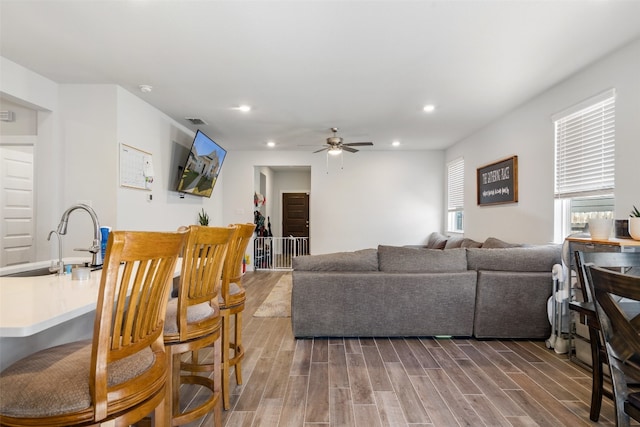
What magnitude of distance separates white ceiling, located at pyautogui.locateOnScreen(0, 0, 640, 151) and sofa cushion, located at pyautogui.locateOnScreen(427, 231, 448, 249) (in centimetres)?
263

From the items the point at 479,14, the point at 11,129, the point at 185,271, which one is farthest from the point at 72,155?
the point at 479,14

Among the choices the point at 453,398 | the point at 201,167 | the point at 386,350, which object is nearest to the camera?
the point at 453,398

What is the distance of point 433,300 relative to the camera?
3.12 metres

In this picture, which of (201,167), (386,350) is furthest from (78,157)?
(386,350)

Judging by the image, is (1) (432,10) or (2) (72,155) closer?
(1) (432,10)

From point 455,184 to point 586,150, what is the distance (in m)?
3.47

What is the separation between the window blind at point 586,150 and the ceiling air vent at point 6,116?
6.17 metres

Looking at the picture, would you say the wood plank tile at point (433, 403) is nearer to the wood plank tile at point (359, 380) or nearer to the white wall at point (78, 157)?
the wood plank tile at point (359, 380)

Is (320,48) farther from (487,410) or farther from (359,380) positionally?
(487,410)

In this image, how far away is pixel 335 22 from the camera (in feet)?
8.07

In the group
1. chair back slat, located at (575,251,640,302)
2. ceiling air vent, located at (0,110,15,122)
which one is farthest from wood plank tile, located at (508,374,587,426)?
ceiling air vent, located at (0,110,15,122)

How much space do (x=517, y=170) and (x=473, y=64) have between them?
192 cm

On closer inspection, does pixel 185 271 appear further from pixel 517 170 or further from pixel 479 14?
pixel 517 170

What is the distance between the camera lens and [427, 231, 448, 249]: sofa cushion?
6182 millimetres
